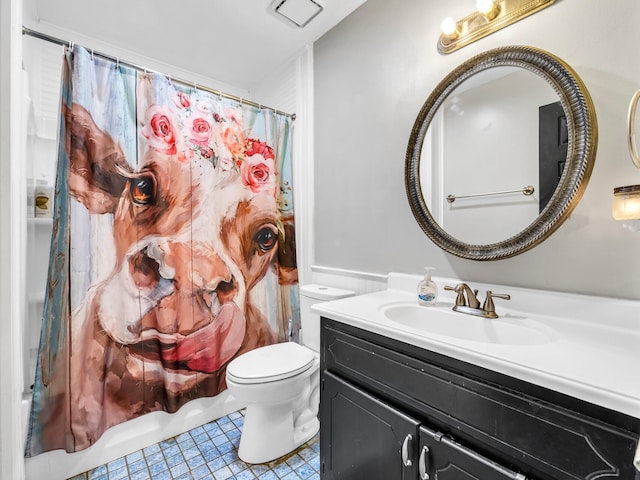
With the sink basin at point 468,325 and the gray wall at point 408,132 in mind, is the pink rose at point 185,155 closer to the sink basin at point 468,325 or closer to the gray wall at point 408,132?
the gray wall at point 408,132

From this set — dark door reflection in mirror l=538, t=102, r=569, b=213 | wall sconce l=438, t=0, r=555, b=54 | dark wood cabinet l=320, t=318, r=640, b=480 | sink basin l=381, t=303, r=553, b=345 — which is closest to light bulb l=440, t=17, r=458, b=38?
wall sconce l=438, t=0, r=555, b=54

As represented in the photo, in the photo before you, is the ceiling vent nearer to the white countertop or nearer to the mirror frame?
the mirror frame

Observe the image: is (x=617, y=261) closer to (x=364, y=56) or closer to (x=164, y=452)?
(x=364, y=56)

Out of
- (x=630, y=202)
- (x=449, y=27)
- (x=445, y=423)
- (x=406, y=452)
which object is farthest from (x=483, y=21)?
(x=406, y=452)

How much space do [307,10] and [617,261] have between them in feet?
6.25

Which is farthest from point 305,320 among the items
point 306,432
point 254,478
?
point 254,478

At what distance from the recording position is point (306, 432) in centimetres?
171

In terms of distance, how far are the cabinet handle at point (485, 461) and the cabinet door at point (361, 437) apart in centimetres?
10

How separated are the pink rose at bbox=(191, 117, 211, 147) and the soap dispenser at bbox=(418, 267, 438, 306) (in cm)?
145

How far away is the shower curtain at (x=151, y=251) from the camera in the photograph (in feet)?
4.55

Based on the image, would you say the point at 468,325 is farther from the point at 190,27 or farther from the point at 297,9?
the point at 190,27

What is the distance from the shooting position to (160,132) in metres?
1.65

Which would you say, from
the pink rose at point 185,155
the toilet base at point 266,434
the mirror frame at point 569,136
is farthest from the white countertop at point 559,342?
the pink rose at point 185,155

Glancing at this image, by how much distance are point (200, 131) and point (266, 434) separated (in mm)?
1703
